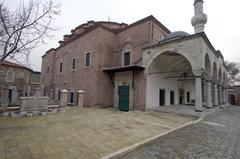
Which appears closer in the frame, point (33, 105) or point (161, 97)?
point (33, 105)

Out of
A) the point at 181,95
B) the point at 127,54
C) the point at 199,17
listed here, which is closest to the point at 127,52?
the point at 127,54

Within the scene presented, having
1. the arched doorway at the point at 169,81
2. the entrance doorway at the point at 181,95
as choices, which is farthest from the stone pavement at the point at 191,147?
the entrance doorway at the point at 181,95

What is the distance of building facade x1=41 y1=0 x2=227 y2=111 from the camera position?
12469 mm

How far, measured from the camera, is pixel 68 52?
2112 centimetres

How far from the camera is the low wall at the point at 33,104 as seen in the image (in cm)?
941

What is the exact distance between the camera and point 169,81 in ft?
52.8

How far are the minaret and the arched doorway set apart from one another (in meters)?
4.00

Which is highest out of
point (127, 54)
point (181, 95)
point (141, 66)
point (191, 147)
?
point (127, 54)

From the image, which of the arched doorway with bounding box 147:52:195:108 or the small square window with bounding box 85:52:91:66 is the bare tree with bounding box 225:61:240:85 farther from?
the small square window with bounding box 85:52:91:66

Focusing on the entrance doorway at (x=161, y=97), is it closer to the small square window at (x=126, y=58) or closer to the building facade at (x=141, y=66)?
the building facade at (x=141, y=66)

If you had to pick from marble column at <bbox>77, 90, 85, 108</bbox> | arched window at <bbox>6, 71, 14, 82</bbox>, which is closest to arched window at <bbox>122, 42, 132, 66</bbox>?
marble column at <bbox>77, 90, 85, 108</bbox>

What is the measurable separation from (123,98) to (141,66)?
3.64 meters

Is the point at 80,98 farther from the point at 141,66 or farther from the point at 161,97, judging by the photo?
the point at 161,97

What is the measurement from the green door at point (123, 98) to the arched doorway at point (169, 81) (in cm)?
225
